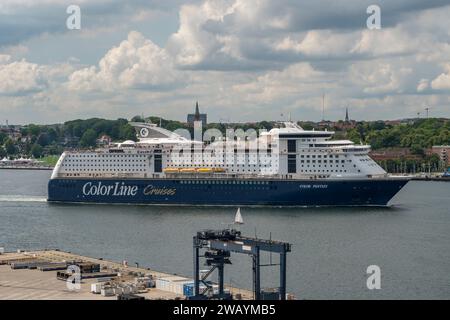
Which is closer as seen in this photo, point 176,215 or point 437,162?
point 176,215

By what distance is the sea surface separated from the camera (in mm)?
39625

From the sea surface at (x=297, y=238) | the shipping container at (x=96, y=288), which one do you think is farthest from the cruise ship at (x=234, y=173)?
the shipping container at (x=96, y=288)

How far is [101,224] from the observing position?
6200 cm

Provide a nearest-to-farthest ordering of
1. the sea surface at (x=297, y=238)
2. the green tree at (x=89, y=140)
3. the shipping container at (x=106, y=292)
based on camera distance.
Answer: the shipping container at (x=106, y=292) → the sea surface at (x=297, y=238) → the green tree at (x=89, y=140)

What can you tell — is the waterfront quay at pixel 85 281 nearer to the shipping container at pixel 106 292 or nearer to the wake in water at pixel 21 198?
the shipping container at pixel 106 292

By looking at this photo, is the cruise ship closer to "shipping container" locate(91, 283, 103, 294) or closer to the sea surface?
the sea surface

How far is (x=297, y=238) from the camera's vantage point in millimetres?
52500

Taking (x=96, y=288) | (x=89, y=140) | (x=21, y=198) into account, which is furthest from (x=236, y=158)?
(x=89, y=140)

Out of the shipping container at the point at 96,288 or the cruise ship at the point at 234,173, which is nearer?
the shipping container at the point at 96,288

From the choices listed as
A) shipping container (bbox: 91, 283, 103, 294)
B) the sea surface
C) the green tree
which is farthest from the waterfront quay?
the green tree

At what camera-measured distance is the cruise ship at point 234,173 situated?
72.1 metres
